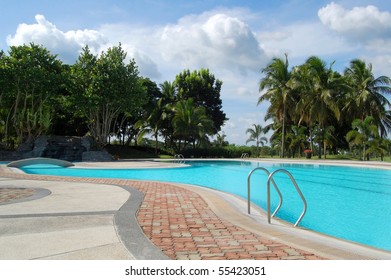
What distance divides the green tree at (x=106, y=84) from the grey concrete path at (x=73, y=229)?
1911cm

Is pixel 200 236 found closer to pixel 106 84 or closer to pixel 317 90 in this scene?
pixel 106 84

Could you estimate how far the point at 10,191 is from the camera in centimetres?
812

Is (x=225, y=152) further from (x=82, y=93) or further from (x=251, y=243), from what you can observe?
(x=251, y=243)

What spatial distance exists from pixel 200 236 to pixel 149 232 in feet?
2.18

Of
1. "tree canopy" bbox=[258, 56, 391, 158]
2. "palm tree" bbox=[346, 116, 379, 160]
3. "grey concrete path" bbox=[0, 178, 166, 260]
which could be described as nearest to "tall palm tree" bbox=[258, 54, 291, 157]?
"tree canopy" bbox=[258, 56, 391, 158]

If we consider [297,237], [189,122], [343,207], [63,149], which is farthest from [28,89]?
[297,237]

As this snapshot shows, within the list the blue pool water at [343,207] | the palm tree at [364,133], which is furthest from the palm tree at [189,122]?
the blue pool water at [343,207]

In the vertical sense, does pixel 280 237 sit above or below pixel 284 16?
below

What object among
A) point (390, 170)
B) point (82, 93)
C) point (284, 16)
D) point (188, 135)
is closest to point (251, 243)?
point (284, 16)

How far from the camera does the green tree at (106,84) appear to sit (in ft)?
83.4

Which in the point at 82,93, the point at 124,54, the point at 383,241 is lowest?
the point at 383,241
